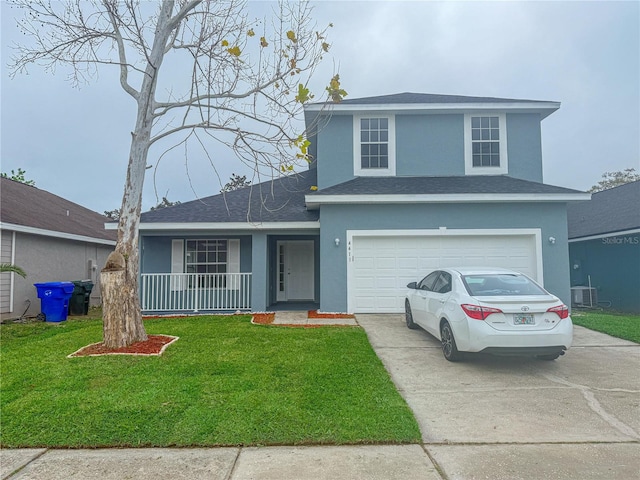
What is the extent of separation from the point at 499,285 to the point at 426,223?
4463 mm

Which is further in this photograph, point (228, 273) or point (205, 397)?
point (228, 273)

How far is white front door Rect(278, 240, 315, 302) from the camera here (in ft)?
44.8

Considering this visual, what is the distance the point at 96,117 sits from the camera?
1199 centimetres

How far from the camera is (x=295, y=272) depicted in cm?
1377

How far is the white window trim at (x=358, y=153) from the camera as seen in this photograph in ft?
38.9

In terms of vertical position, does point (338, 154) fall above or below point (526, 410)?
above

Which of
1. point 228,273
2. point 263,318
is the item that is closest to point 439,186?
point 263,318

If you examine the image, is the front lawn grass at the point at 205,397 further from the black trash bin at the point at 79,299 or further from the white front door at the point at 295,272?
the white front door at the point at 295,272

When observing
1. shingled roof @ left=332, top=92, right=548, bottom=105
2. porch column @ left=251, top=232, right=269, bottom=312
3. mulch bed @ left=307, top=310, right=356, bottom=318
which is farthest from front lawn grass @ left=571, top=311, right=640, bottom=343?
porch column @ left=251, top=232, right=269, bottom=312

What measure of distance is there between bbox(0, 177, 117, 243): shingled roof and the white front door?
25.4ft

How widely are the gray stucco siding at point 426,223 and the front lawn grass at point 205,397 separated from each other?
11.3 feet

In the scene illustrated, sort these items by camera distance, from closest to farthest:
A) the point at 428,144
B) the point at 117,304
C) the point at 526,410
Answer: the point at 526,410
the point at 117,304
the point at 428,144

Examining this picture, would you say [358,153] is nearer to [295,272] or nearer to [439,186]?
[439,186]

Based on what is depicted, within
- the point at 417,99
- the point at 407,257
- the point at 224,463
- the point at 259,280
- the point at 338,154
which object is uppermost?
the point at 417,99
